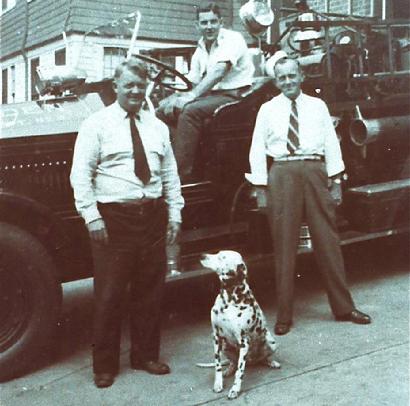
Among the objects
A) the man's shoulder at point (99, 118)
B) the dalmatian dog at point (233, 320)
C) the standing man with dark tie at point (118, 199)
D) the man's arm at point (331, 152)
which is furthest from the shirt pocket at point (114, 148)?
the man's arm at point (331, 152)

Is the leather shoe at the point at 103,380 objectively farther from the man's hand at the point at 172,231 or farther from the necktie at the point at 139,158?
the necktie at the point at 139,158

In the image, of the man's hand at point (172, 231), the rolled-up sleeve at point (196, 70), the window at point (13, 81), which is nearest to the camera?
the man's hand at point (172, 231)

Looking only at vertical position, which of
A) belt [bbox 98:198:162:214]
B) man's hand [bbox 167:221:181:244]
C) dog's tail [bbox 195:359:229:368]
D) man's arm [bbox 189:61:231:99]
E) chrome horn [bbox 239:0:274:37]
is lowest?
dog's tail [bbox 195:359:229:368]

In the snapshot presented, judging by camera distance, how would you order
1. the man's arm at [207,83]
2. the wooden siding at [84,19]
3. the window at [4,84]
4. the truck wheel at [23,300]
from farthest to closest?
the window at [4,84] → the wooden siding at [84,19] → the man's arm at [207,83] → the truck wheel at [23,300]

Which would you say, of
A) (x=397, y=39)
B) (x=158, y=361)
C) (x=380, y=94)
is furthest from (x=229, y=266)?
(x=397, y=39)

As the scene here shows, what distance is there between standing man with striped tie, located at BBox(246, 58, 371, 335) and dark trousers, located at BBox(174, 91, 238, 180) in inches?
20.6

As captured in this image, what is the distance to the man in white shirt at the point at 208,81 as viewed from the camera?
17.4 feet

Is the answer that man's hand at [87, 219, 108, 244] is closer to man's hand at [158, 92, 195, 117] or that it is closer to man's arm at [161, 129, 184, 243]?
man's arm at [161, 129, 184, 243]

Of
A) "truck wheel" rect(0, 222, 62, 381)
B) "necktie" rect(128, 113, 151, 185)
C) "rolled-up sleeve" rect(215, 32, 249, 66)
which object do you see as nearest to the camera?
"necktie" rect(128, 113, 151, 185)

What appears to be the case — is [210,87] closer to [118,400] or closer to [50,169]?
[50,169]

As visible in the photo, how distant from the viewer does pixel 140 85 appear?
4.08 metres

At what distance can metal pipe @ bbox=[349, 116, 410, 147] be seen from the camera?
5.73 meters

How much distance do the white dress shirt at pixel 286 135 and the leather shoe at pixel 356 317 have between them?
38.5 inches

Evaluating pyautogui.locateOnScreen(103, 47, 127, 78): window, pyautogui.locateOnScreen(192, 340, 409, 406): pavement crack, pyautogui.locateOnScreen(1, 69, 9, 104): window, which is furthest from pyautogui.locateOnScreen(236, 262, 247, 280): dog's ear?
pyautogui.locateOnScreen(1, 69, 9, 104): window
